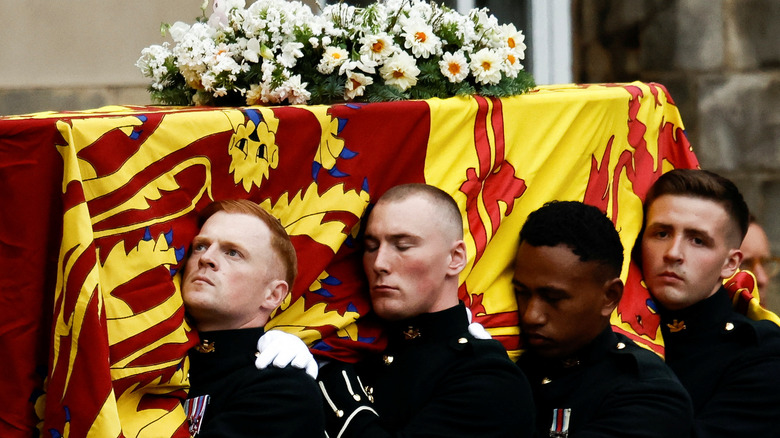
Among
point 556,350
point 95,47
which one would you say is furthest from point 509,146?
point 95,47

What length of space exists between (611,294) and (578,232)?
0.20 meters

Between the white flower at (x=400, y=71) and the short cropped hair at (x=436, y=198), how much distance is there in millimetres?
310

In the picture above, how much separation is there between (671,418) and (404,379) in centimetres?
73

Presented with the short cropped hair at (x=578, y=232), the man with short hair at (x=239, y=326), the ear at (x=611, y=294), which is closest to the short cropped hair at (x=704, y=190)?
the short cropped hair at (x=578, y=232)

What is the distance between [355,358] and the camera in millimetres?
3004

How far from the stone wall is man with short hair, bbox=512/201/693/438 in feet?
7.95

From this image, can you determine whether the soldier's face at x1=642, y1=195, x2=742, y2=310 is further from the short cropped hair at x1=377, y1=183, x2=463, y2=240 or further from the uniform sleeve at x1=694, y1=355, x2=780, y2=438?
the short cropped hair at x1=377, y1=183, x2=463, y2=240

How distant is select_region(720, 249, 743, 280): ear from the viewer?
3.54m

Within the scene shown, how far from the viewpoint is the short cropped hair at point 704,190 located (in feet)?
11.6

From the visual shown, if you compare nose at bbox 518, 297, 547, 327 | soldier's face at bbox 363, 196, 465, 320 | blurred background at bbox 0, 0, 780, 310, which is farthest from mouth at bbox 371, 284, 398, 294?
blurred background at bbox 0, 0, 780, 310

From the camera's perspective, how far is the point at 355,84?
3105 millimetres

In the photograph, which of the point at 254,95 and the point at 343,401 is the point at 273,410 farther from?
the point at 254,95

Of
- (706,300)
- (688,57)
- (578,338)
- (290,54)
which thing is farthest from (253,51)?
(688,57)

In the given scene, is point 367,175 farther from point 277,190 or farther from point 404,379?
point 404,379
